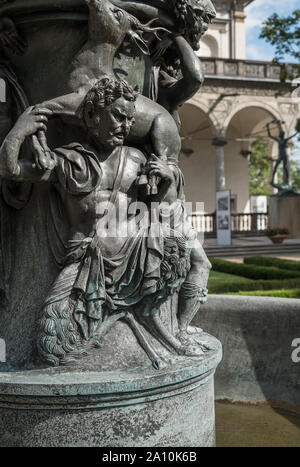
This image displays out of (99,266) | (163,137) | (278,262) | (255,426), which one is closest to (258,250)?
(278,262)

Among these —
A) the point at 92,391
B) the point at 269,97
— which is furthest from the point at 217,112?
the point at 92,391

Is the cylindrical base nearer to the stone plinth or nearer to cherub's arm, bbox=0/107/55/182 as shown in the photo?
cherub's arm, bbox=0/107/55/182

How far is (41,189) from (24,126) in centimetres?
40

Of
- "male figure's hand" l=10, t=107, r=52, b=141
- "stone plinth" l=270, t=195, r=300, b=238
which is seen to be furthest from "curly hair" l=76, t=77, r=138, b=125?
"stone plinth" l=270, t=195, r=300, b=238

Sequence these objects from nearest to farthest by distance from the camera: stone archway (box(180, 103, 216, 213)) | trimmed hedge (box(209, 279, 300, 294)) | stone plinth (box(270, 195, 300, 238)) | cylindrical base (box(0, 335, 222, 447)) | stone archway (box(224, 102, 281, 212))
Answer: cylindrical base (box(0, 335, 222, 447)), trimmed hedge (box(209, 279, 300, 294)), stone plinth (box(270, 195, 300, 238)), stone archway (box(180, 103, 216, 213)), stone archway (box(224, 102, 281, 212))

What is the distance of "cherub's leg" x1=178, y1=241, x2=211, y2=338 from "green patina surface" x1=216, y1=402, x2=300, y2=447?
0.92 m

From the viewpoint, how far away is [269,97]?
26.7 metres

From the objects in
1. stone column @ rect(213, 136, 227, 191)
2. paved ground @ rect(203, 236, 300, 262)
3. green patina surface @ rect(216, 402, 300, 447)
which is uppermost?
stone column @ rect(213, 136, 227, 191)

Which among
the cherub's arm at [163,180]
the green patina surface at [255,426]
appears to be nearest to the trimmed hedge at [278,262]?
the green patina surface at [255,426]

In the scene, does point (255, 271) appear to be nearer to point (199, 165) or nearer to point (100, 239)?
point (100, 239)

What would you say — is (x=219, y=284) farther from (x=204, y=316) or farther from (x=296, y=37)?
(x=296, y=37)

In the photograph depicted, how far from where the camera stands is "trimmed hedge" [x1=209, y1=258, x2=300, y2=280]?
28.9 ft

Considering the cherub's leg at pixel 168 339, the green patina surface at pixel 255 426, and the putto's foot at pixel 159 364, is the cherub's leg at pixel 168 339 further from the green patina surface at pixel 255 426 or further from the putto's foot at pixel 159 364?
the green patina surface at pixel 255 426

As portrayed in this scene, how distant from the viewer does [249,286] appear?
23.2ft
